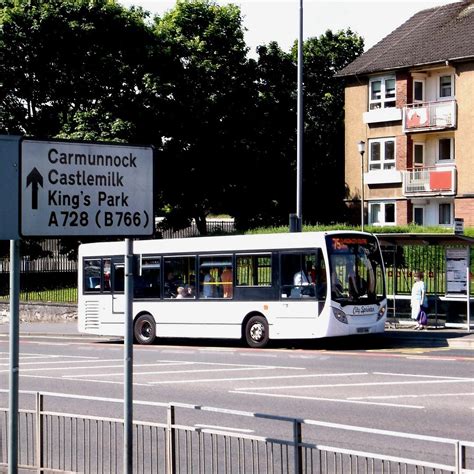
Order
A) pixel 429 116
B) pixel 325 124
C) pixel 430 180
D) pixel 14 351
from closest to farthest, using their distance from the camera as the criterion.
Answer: pixel 14 351, pixel 430 180, pixel 429 116, pixel 325 124

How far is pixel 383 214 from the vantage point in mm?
53094

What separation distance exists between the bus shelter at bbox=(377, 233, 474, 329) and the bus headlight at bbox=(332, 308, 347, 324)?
3.68 meters

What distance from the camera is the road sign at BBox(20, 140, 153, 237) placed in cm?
714

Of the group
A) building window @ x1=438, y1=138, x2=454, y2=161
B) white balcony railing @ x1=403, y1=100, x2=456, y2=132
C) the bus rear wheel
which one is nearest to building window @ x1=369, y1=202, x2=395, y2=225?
building window @ x1=438, y1=138, x2=454, y2=161

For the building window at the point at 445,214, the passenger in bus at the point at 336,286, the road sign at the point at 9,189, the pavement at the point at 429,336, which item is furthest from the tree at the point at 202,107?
the road sign at the point at 9,189

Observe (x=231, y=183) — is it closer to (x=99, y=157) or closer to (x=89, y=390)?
(x=89, y=390)

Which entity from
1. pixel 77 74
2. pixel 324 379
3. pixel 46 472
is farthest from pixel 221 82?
pixel 46 472

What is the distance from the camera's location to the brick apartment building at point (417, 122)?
162ft

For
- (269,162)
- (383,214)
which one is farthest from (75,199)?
(269,162)

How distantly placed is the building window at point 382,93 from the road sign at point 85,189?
4579 cm

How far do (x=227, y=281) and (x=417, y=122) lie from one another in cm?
2525

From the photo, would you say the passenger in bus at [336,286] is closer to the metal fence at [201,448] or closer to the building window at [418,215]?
the metal fence at [201,448]

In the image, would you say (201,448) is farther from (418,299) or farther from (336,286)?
(418,299)

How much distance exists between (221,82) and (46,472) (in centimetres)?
4588
